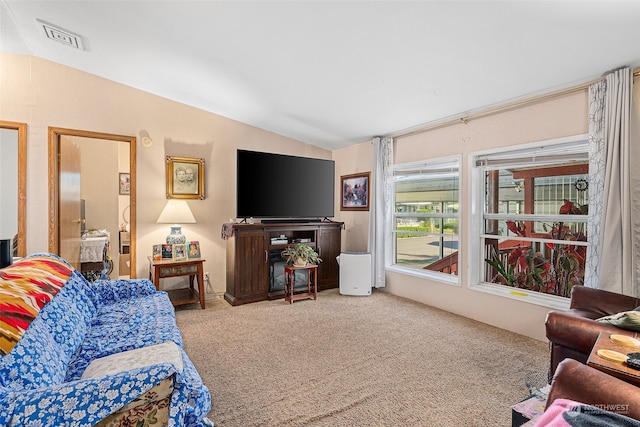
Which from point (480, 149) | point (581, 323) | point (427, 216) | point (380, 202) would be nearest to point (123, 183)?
point (380, 202)

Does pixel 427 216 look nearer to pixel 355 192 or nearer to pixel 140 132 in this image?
pixel 355 192

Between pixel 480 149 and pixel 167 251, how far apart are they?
11.9ft

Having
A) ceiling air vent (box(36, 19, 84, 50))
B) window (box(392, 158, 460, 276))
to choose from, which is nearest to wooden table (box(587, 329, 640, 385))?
window (box(392, 158, 460, 276))

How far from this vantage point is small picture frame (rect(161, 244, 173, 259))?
3.59 m

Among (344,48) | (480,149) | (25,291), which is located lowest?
(25,291)

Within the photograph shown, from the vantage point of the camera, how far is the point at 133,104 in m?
3.75

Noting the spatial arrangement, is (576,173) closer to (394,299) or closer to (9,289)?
(394,299)

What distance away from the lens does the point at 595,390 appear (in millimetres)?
1019

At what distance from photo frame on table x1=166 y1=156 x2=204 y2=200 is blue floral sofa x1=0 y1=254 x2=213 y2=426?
6.04ft

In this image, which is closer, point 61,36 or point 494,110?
point 61,36

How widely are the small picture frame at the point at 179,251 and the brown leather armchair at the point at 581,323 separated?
3449mm

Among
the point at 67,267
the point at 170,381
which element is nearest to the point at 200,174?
the point at 67,267

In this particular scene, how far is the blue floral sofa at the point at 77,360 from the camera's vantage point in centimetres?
105

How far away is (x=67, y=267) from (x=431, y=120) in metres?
3.71
